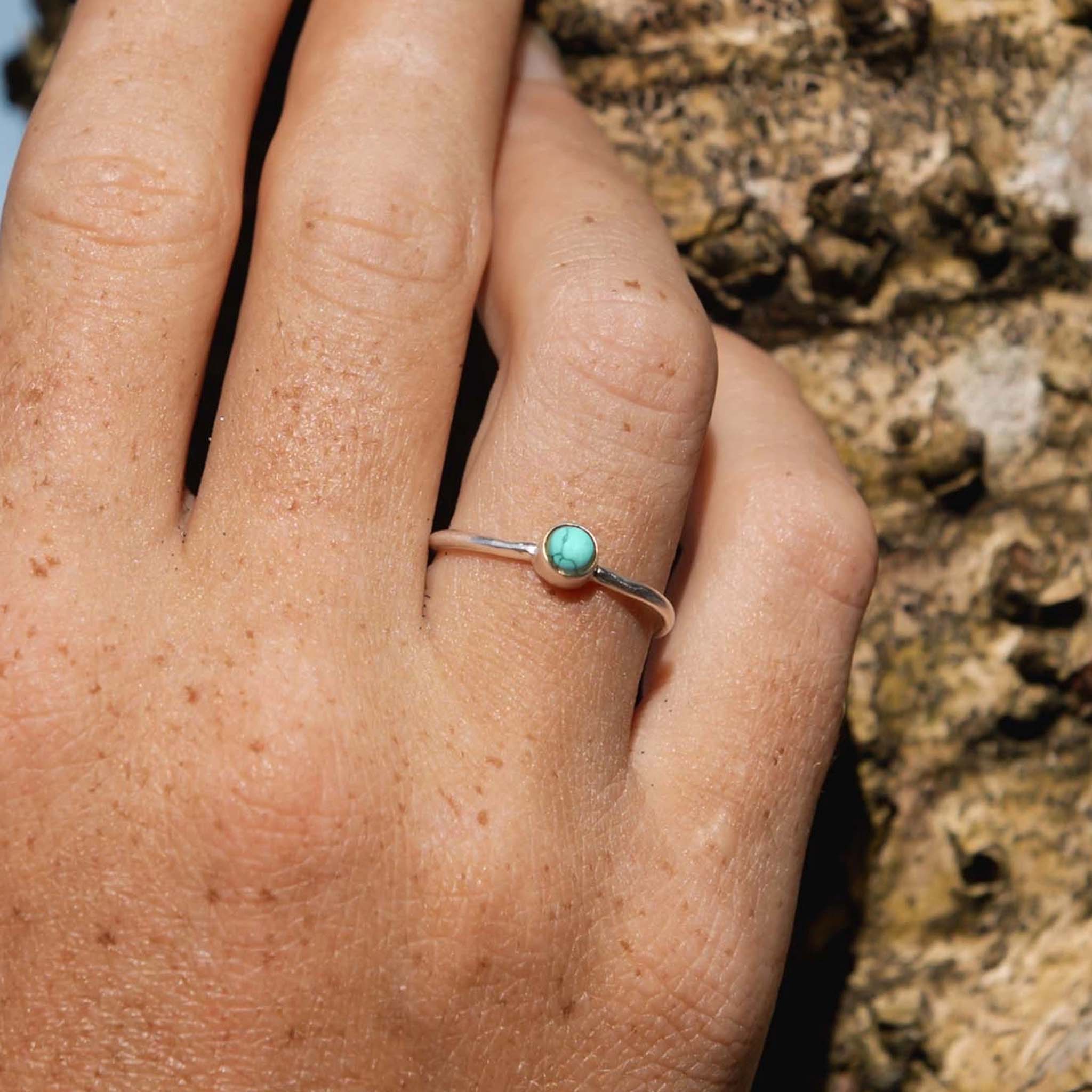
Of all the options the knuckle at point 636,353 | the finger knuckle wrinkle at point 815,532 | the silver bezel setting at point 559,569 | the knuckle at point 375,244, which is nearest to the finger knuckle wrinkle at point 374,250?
the knuckle at point 375,244

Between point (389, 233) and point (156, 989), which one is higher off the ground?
point (389, 233)

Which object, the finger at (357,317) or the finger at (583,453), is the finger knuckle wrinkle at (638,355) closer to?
the finger at (583,453)

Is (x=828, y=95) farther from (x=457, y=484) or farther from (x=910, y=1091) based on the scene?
(x=910, y=1091)

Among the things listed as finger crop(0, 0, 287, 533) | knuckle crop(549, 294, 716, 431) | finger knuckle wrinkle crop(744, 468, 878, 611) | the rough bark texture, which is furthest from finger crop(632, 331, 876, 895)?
finger crop(0, 0, 287, 533)

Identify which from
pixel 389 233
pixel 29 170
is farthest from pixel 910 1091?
pixel 29 170

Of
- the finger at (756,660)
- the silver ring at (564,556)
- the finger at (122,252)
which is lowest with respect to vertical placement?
the finger at (756,660)

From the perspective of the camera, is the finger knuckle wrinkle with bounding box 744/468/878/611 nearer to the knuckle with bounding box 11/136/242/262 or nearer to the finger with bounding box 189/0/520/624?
the finger with bounding box 189/0/520/624

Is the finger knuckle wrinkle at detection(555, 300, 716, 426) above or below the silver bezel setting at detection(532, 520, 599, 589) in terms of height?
above

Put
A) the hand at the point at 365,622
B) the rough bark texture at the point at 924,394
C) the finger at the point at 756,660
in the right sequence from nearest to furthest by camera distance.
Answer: the hand at the point at 365,622 < the finger at the point at 756,660 < the rough bark texture at the point at 924,394
